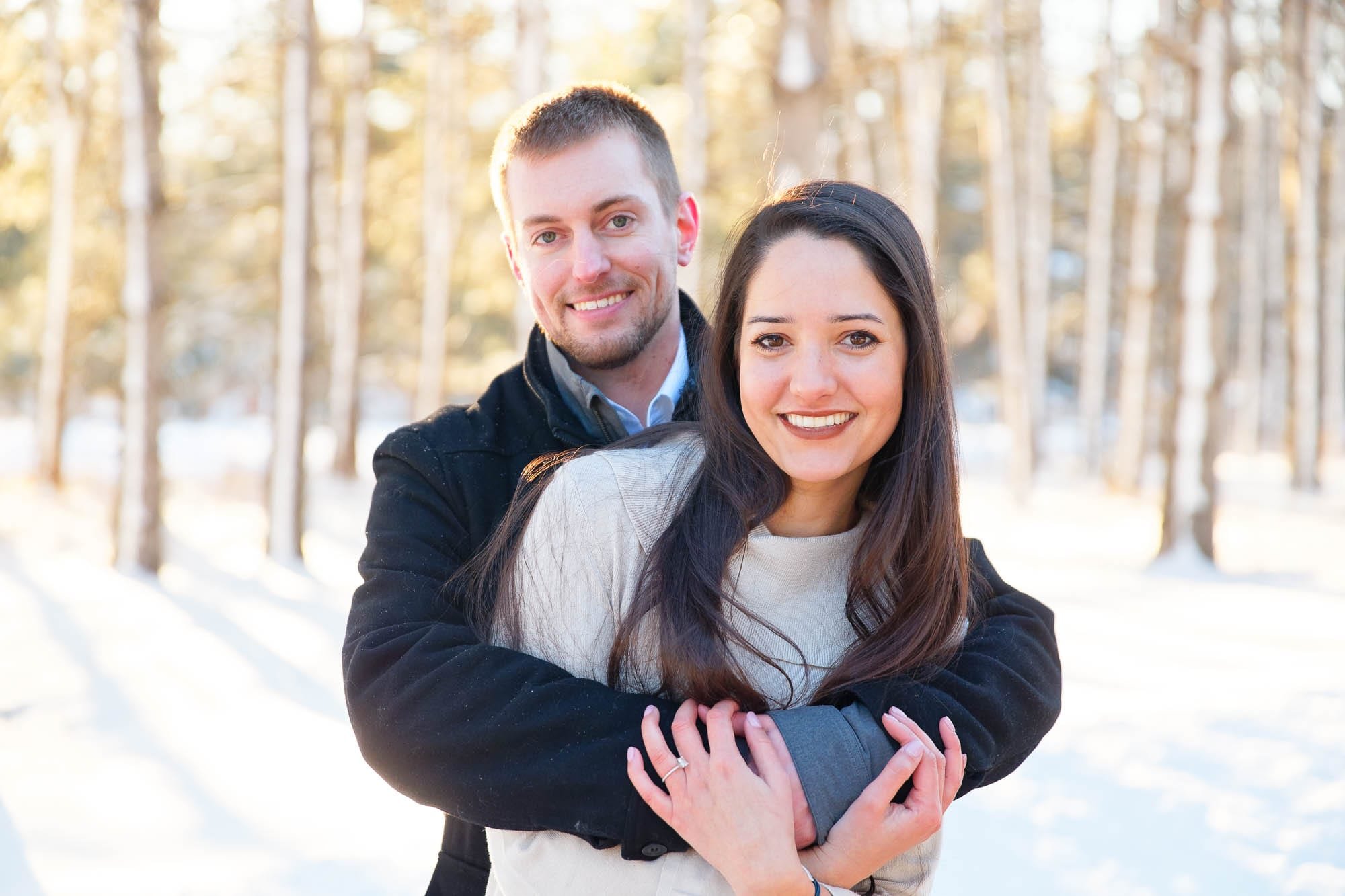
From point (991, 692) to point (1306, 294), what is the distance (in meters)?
15.7

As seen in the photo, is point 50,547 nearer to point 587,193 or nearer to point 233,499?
point 233,499

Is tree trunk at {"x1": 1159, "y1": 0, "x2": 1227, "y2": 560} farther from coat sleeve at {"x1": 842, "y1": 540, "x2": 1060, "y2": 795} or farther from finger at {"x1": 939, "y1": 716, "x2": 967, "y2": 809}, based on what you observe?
finger at {"x1": 939, "y1": 716, "x2": 967, "y2": 809}

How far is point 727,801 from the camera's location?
1775 millimetres

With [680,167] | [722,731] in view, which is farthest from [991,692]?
[680,167]

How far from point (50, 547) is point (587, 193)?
10.0 meters

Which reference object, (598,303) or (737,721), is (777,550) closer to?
(737,721)

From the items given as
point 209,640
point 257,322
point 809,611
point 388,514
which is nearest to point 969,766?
point 809,611

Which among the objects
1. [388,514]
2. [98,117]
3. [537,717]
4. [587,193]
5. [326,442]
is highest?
[98,117]

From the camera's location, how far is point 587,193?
268cm

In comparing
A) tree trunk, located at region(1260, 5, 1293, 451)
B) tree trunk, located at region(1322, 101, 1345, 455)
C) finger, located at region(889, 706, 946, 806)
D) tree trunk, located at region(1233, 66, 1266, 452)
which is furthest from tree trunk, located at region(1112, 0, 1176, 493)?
finger, located at region(889, 706, 946, 806)

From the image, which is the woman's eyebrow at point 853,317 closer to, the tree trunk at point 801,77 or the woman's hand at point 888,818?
the woman's hand at point 888,818

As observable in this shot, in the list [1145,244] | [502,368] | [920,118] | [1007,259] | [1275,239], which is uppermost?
[920,118]

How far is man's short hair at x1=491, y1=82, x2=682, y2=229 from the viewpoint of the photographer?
2.66m

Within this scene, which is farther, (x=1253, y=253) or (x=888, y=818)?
(x=1253, y=253)
